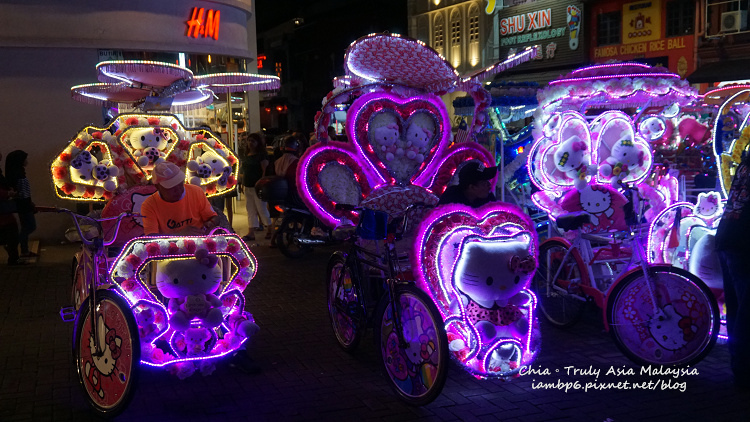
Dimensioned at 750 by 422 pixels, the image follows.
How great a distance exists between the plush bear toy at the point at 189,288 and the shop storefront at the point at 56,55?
875 centimetres

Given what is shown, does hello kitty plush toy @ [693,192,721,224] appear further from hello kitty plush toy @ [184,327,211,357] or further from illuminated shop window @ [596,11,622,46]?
illuminated shop window @ [596,11,622,46]

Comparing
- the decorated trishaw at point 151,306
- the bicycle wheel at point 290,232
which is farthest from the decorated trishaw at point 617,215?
the bicycle wheel at point 290,232

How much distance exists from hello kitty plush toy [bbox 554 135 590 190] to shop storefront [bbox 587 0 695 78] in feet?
42.2

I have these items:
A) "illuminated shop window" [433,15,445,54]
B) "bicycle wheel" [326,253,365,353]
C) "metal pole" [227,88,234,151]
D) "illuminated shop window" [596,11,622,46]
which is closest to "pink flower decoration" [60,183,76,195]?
"bicycle wheel" [326,253,365,353]

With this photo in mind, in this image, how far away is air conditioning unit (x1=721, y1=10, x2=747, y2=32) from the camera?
1706 centimetres

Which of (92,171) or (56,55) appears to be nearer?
(92,171)

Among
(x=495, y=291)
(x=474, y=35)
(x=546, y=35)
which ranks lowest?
(x=495, y=291)

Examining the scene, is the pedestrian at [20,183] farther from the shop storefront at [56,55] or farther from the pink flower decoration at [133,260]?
the pink flower decoration at [133,260]

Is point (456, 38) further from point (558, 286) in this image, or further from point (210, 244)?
point (210, 244)

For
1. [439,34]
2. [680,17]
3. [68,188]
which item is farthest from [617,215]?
[439,34]

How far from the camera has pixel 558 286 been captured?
6.25 metres

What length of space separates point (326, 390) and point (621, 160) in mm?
3978

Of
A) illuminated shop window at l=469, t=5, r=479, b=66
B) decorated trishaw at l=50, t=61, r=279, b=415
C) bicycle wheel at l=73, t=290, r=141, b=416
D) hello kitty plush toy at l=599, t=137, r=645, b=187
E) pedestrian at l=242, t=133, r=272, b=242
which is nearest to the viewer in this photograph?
bicycle wheel at l=73, t=290, r=141, b=416

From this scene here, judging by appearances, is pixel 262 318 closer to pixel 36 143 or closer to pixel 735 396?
pixel 735 396
